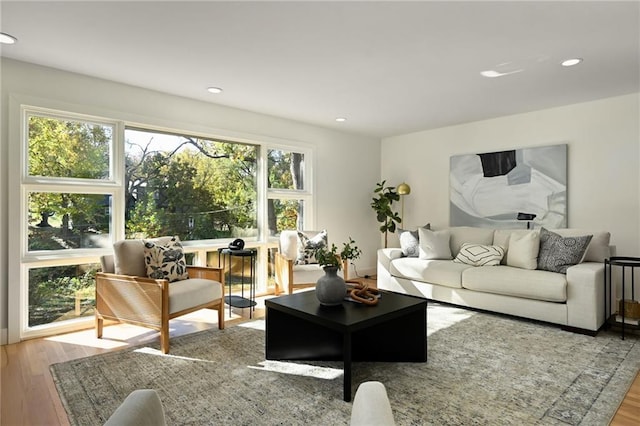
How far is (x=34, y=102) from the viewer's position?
10.7ft

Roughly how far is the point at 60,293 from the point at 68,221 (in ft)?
2.26

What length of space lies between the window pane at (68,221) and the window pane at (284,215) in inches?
82.1

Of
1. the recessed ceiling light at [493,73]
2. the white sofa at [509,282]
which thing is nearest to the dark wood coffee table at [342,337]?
the white sofa at [509,282]

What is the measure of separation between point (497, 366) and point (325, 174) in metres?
3.79

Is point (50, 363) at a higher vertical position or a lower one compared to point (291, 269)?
lower

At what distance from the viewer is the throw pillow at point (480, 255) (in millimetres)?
4227

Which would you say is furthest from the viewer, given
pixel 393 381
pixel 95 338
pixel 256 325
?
pixel 256 325

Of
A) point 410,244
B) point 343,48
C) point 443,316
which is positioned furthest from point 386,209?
point 343,48

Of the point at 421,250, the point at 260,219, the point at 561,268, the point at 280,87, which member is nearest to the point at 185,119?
the point at 280,87

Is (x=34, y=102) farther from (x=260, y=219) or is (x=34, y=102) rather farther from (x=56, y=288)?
(x=260, y=219)

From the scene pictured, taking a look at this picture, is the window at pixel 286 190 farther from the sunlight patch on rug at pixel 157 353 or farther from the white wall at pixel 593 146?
the sunlight patch on rug at pixel 157 353

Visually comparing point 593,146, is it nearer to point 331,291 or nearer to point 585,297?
point 585,297

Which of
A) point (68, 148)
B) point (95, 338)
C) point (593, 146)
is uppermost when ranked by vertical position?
point (593, 146)

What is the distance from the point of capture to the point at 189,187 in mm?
4457
